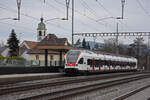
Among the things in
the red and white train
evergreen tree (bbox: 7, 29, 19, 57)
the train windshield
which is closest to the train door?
the red and white train

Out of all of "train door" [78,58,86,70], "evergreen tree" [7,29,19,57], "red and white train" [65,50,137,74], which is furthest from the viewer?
"evergreen tree" [7,29,19,57]

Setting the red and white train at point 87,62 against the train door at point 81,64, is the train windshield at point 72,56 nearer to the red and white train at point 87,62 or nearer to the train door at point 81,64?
the red and white train at point 87,62

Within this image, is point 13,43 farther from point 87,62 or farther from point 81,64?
point 81,64

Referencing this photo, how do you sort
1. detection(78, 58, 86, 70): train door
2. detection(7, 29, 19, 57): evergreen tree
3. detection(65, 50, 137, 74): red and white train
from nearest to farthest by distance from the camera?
detection(65, 50, 137, 74): red and white train
detection(78, 58, 86, 70): train door
detection(7, 29, 19, 57): evergreen tree

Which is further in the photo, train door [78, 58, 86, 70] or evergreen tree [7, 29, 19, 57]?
evergreen tree [7, 29, 19, 57]

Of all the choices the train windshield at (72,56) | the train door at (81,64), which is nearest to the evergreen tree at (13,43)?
the train windshield at (72,56)

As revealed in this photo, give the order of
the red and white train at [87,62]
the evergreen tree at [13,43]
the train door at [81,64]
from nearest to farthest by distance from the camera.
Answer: the red and white train at [87,62], the train door at [81,64], the evergreen tree at [13,43]

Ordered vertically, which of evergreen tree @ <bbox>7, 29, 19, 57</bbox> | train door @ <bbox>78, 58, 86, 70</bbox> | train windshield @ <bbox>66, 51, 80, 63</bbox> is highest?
evergreen tree @ <bbox>7, 29, 19, 57</bbox>

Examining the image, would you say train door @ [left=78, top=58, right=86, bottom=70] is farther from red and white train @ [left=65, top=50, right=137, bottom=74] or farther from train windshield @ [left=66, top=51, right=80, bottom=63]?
train windshield @ [left=66, top=51, right=80, bottom=63]

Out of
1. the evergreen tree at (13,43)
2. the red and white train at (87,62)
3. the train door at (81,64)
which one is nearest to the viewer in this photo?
the red and white train at (87,62)

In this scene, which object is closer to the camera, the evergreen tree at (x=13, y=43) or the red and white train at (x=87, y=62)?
the red and white train at (x=87, y=62)

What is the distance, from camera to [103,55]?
42.4 metres

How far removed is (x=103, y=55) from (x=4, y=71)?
1660 cm

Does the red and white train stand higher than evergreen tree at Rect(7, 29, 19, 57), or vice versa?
evergreen tree at Rect(7, 29, 19, 57)
